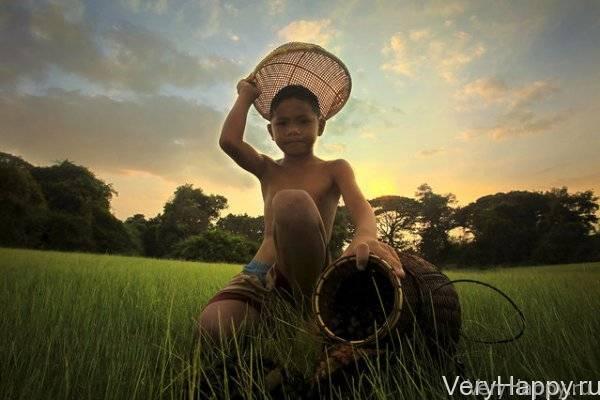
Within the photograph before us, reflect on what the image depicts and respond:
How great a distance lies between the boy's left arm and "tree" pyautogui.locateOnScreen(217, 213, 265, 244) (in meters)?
44.4

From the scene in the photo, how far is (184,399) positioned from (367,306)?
0.87 meters

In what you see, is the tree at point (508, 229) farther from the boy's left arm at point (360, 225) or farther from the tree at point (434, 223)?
the boy's left arm at point (360, 225)

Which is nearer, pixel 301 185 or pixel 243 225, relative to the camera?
pixel 301 185

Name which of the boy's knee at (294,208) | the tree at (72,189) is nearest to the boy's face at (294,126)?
the boy's knee at (294,208)

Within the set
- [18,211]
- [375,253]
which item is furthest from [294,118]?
[18,211]

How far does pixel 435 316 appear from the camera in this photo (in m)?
1.55

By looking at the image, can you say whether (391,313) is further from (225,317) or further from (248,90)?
(248,90)

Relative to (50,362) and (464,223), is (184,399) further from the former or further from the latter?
(464,223)

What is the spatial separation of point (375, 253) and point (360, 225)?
17.1 inches

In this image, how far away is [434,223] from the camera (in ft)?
145

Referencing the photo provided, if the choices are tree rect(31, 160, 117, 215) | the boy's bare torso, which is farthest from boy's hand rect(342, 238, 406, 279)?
tree rect(31, 160, 117, 215)

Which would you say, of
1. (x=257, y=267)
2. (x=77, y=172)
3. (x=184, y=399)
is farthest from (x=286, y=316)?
(x=77, y=172)

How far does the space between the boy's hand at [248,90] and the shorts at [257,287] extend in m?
1.13

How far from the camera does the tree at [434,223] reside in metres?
41.9
